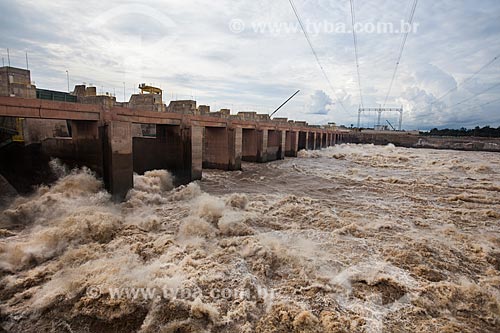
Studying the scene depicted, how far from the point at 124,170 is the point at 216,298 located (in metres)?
7.30

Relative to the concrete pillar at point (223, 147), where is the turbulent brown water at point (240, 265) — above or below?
below

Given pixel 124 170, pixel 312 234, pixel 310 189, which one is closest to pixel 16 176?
pixel 124 170

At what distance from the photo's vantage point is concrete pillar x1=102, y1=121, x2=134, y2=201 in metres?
9.77

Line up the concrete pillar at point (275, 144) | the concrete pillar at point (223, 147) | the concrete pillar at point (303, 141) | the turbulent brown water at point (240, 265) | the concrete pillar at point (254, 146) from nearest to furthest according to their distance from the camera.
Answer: the turbulent brown water at point (240, 265) < the concrete pillar at point (223, 147) < the concrete pillar at point (254, 146) < the concrete pillar at point (275, 144) < the concrete pillar at point (303, 141)

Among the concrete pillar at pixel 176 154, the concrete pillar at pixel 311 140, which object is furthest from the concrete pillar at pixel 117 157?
the concrete pillar at pixel 311 140

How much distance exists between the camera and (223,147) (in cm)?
1783

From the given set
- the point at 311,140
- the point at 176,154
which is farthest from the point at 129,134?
the point at 311,140

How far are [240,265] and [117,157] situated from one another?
6.63 metres

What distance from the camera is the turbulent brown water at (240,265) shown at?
4281 mm

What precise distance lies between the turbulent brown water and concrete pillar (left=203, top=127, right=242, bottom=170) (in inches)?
282

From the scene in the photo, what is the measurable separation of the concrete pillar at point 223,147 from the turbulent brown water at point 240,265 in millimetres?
7155

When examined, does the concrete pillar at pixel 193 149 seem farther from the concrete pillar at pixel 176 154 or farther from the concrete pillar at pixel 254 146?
the concrete pillar at pixel 254 146

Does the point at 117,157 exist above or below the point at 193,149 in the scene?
below

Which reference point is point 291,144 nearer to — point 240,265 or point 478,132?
point 240,265
